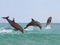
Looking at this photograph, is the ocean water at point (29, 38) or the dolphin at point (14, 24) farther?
the ocean water at point (29, 38)

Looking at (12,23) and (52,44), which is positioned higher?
(12,23)

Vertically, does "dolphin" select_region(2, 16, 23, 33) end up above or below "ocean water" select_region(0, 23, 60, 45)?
above

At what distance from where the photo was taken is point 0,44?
2027 centimetres

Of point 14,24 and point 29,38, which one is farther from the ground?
point 14,24

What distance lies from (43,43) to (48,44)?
0.54 m

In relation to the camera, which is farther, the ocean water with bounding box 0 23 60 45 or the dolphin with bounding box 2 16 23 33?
the ocean water with bounding box 0 23 60 45

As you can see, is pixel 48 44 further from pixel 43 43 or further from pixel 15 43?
pixel 15 43

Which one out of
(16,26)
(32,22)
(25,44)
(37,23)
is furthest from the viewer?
(25,44)

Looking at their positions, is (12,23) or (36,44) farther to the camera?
(36,44)

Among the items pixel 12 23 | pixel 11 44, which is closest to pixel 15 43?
pixel 11 44

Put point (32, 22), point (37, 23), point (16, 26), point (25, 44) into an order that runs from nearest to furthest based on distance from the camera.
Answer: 1. point (16, 26)
2. point (37, 23)
3. point (32, 22)
4. point (25, 44)

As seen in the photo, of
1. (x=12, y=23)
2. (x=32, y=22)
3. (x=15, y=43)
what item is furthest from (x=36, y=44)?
Answer: (x=12, y=23)

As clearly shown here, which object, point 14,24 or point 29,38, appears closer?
point 14,24

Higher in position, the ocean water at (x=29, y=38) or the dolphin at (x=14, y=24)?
the dolphin at (x=14, y=24)
